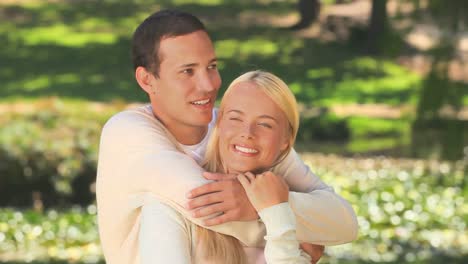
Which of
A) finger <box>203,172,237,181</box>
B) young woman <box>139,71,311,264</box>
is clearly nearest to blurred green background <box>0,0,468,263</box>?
young woman <box>139,71,311,264</box>

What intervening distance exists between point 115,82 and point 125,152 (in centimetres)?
2054

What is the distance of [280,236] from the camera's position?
2721 mm

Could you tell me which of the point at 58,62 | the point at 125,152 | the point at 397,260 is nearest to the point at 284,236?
the point at 125,152

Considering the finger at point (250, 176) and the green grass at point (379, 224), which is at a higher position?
the finger at point (250, 176)

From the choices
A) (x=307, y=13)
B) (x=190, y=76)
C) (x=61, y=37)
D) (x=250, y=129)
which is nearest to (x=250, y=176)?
(x=250, y=129)

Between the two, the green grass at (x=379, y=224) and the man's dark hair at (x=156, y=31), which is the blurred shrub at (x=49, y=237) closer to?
the green grass at (x=379, y=224)

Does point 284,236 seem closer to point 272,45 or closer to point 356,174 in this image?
point 356,174

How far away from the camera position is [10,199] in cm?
1080

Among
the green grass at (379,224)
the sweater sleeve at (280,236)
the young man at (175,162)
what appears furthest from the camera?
the green grass at (379,224)

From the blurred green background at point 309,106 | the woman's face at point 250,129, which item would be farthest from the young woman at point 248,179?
the blurred green background at point 309,106

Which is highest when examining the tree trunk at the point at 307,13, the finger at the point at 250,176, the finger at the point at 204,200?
the finger at the point at 250,176

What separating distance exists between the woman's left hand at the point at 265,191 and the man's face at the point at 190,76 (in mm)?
324

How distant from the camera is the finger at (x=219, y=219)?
2783 millimetres

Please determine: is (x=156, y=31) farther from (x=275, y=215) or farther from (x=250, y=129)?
(x=275, y=215)
